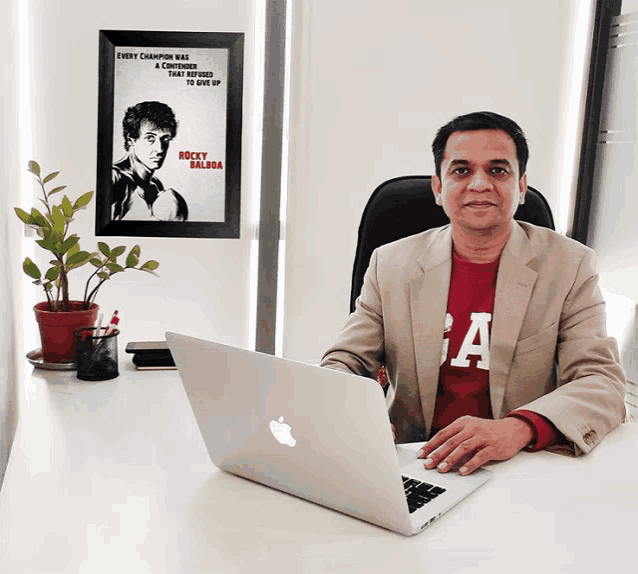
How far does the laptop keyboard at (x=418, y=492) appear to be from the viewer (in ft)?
3.31

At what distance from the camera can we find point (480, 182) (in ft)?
5.39

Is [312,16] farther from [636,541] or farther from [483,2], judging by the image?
[636,541]

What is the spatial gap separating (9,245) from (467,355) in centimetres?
127

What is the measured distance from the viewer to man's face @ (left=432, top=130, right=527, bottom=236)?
1647 mm

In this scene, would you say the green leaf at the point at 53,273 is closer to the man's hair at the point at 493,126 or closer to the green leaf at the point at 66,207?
the green leaf at the point at 66,207

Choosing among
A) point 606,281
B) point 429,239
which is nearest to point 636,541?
point 429,239

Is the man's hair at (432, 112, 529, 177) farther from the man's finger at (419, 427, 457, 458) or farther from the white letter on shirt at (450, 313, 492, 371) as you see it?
the man's finger at (419, 427, 457, 458)

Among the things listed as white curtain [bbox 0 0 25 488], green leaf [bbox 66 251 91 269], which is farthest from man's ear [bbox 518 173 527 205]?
white curtain [bbox 0 0 25 488]

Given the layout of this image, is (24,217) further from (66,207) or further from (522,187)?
(522,187)

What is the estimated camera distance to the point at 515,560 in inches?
34.6

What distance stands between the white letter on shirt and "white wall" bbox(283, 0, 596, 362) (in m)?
0.97

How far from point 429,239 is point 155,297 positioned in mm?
1168

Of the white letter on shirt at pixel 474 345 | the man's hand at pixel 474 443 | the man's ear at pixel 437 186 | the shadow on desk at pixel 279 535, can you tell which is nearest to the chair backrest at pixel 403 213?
the man's ear at pixel 437 186

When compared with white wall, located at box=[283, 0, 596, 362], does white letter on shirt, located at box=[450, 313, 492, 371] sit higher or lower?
lower
